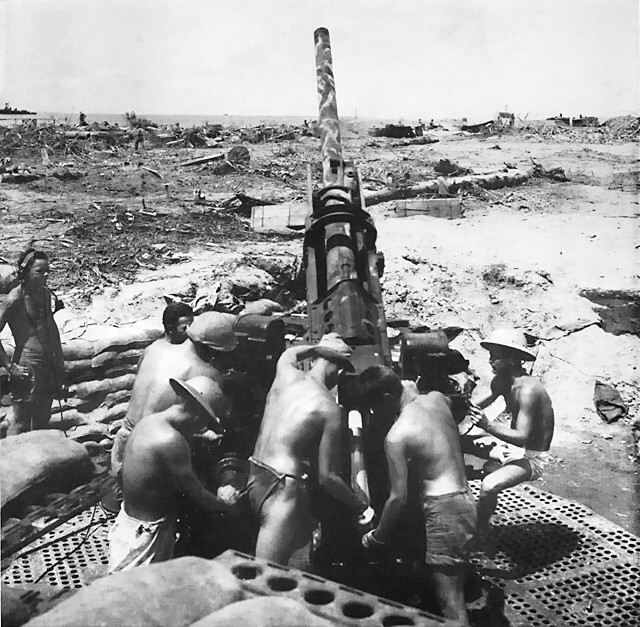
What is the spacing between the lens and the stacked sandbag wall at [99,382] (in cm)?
604

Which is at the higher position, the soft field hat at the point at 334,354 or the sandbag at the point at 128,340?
the soft field hat at the point at 334,354

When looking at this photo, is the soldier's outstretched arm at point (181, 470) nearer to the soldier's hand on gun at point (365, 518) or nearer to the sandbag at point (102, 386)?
the soldier's hand on gun at point (365, 518)

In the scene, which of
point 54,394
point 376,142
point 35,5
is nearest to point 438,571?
point 54,394

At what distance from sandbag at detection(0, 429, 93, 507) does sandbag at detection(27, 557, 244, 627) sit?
1880 mm

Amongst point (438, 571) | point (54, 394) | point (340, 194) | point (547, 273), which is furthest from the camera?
point (547, 273)

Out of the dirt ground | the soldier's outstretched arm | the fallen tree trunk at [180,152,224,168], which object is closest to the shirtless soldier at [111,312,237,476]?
the soldier's outstretched arm

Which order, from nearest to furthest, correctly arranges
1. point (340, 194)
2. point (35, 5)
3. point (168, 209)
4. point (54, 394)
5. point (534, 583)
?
point (534, 583) < point (35, 5) < point (54, 394) < point (340, 194) < point (168, 209)

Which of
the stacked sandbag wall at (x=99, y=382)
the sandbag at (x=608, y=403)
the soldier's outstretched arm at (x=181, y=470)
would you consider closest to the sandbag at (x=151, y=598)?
the soldier's outstretched arm at (x=181, y=470)

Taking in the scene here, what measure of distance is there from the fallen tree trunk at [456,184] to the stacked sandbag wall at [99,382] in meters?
7.57

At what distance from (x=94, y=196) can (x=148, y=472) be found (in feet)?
34.6

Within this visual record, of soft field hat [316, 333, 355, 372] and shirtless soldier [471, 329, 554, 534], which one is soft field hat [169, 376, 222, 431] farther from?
shirtless soldier [471, 329, 554, 534]

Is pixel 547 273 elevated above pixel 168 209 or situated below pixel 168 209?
below

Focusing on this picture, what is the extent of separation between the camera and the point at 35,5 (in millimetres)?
4645

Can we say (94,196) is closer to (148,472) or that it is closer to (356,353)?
(356,353)
